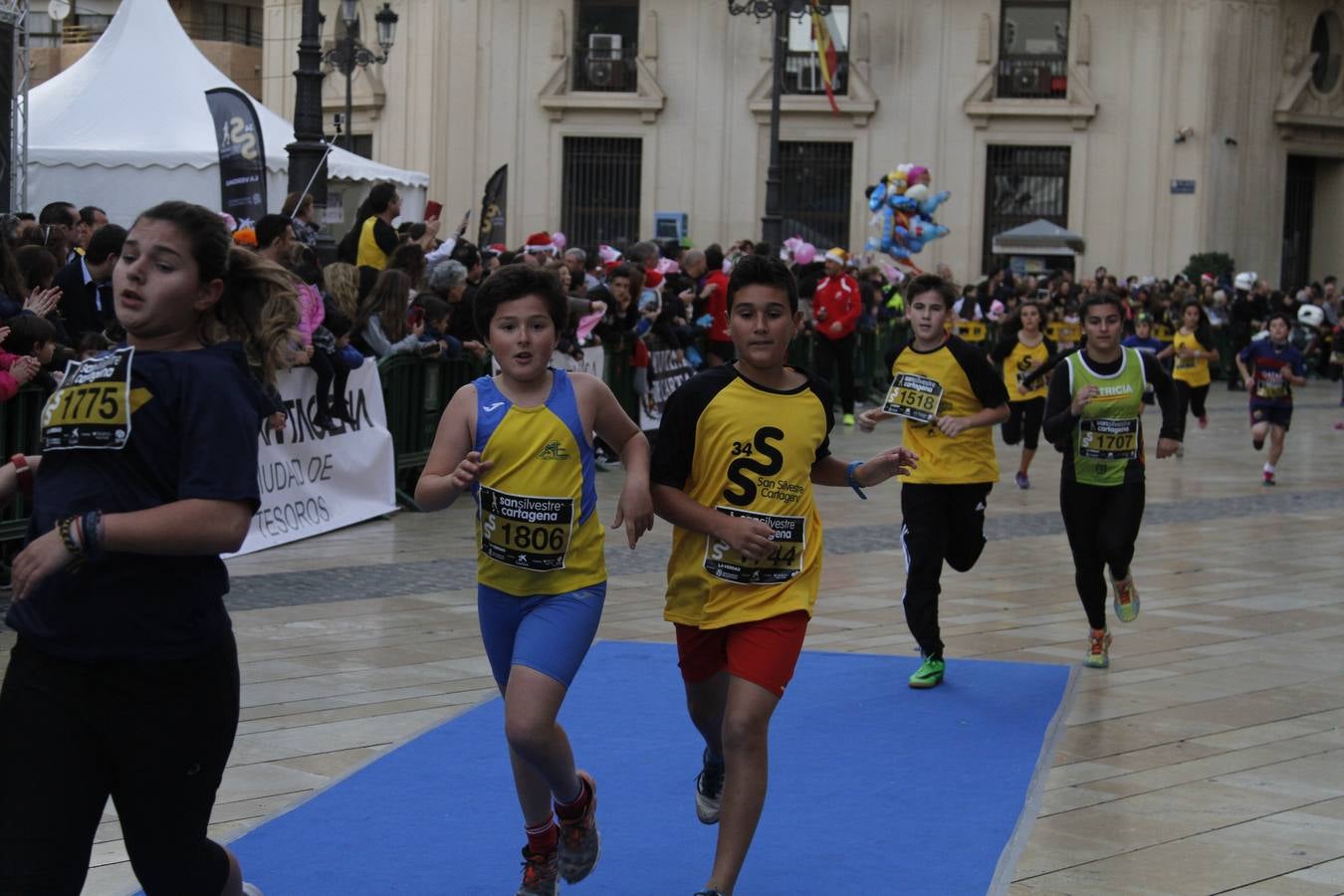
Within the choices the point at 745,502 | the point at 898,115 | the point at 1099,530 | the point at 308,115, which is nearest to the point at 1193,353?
the point at 308,115

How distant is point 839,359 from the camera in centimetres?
2156

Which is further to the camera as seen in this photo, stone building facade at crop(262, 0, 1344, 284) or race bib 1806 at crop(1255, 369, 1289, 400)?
stone building facade at crop(262, 0, 1344, 284)

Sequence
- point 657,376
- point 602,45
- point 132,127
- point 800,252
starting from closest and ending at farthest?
1. point 657,376
2. point 132,127
3. point 800,252
4. point 602,45

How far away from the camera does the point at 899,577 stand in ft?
36.3

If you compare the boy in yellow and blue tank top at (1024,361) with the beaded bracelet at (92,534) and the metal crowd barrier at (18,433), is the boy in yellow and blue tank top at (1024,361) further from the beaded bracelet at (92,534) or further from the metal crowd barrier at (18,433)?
the beaded bracelet at (92,534)

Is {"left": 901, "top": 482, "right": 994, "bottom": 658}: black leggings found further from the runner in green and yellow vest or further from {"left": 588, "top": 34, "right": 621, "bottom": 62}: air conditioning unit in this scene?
{"left": 588, "top": 34, "right": 621, "bottom": 62}: air conditioning unit

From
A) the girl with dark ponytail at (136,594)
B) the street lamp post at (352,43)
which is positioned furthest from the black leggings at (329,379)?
the street lamp post at (352,43)

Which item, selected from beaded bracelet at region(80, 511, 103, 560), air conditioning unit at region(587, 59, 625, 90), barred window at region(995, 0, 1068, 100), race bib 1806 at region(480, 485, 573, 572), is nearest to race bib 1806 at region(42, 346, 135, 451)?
beaded bracelet at region(80, 511, 103, 560)

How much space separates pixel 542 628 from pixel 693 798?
155cm

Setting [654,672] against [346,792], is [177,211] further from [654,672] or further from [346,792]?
[654,672]

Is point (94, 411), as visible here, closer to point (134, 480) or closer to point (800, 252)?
point (134, 480)

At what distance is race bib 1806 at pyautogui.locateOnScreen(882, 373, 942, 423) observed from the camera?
26.0 feet

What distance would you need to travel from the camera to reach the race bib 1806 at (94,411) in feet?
11.4

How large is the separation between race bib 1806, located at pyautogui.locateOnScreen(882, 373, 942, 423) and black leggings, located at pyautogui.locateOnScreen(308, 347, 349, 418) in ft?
16.1
